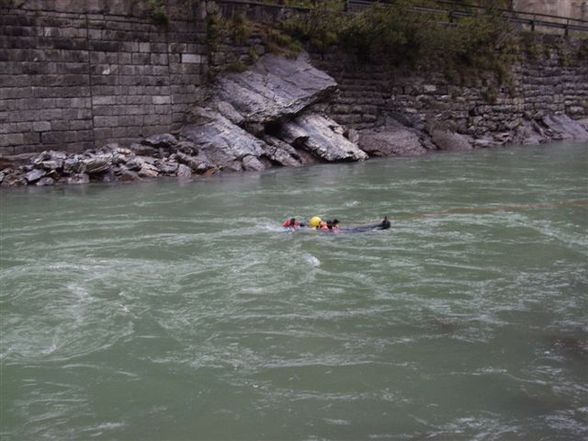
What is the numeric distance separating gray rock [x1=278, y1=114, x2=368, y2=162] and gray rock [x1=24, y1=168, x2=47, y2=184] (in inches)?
233

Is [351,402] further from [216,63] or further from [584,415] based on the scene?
[216,63]

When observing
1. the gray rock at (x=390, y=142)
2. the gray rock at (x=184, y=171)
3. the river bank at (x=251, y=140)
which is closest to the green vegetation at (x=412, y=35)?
the river bank at (x=251, y=140)

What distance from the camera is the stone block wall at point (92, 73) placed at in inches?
570

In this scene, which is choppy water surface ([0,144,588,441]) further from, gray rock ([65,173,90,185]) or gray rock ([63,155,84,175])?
gray rock ([63,155,84,175])

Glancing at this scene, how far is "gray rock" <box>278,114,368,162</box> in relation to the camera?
1759 centimetres

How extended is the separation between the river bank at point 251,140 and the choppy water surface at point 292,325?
3.25 metres

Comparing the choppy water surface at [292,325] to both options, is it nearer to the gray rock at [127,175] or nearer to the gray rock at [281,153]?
the gray rock at [127,175]

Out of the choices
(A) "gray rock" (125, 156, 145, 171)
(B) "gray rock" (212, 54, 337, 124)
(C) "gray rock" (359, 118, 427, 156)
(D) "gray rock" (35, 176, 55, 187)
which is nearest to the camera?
(D) "gray rock" (35, 176, 55, 187)

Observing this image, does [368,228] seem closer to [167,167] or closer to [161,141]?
[167,167]

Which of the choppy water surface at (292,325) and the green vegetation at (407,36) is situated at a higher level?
the green vegetation at (407,36)

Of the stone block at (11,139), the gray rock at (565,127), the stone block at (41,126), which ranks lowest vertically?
the gray rock at (565,127)

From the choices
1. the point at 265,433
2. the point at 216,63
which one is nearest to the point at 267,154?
the point at 216,63

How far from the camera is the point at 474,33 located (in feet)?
76.9

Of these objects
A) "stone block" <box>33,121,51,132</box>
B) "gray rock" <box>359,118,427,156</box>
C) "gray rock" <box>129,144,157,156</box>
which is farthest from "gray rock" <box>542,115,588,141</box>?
"stone block" <box>33,121,51,132</box>
